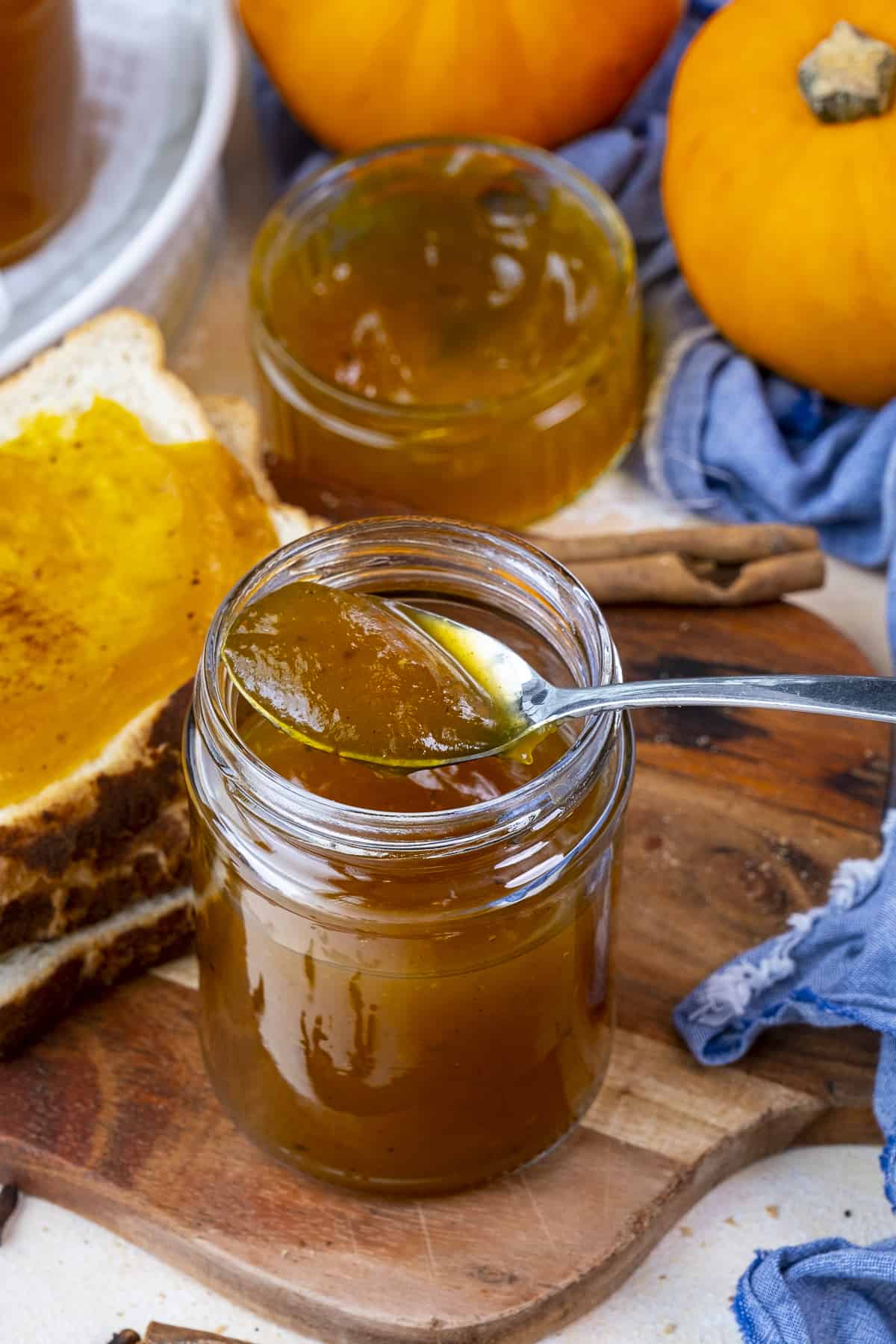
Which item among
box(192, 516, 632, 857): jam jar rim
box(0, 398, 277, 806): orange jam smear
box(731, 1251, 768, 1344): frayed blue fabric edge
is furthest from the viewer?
box(0, 398, 277, 806): orange jam smear

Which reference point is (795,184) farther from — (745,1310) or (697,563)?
(745,1310)

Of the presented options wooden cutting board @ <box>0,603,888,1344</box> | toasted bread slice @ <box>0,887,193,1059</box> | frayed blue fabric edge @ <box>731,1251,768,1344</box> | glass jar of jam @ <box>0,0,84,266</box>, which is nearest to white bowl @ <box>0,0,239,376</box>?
glass jar of jam @ <box>0,0,84,266</box>

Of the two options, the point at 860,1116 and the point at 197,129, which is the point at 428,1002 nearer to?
the point at 860,1116

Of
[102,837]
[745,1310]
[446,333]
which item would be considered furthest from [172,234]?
[745,1310]

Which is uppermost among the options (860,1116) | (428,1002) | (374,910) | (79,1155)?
(374,910)

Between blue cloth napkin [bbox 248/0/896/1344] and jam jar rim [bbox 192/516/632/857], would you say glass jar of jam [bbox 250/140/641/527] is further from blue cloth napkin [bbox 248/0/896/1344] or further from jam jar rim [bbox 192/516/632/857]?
jam jar rim [bbox 192/516/632/857]

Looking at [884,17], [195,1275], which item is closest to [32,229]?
[884,17]
